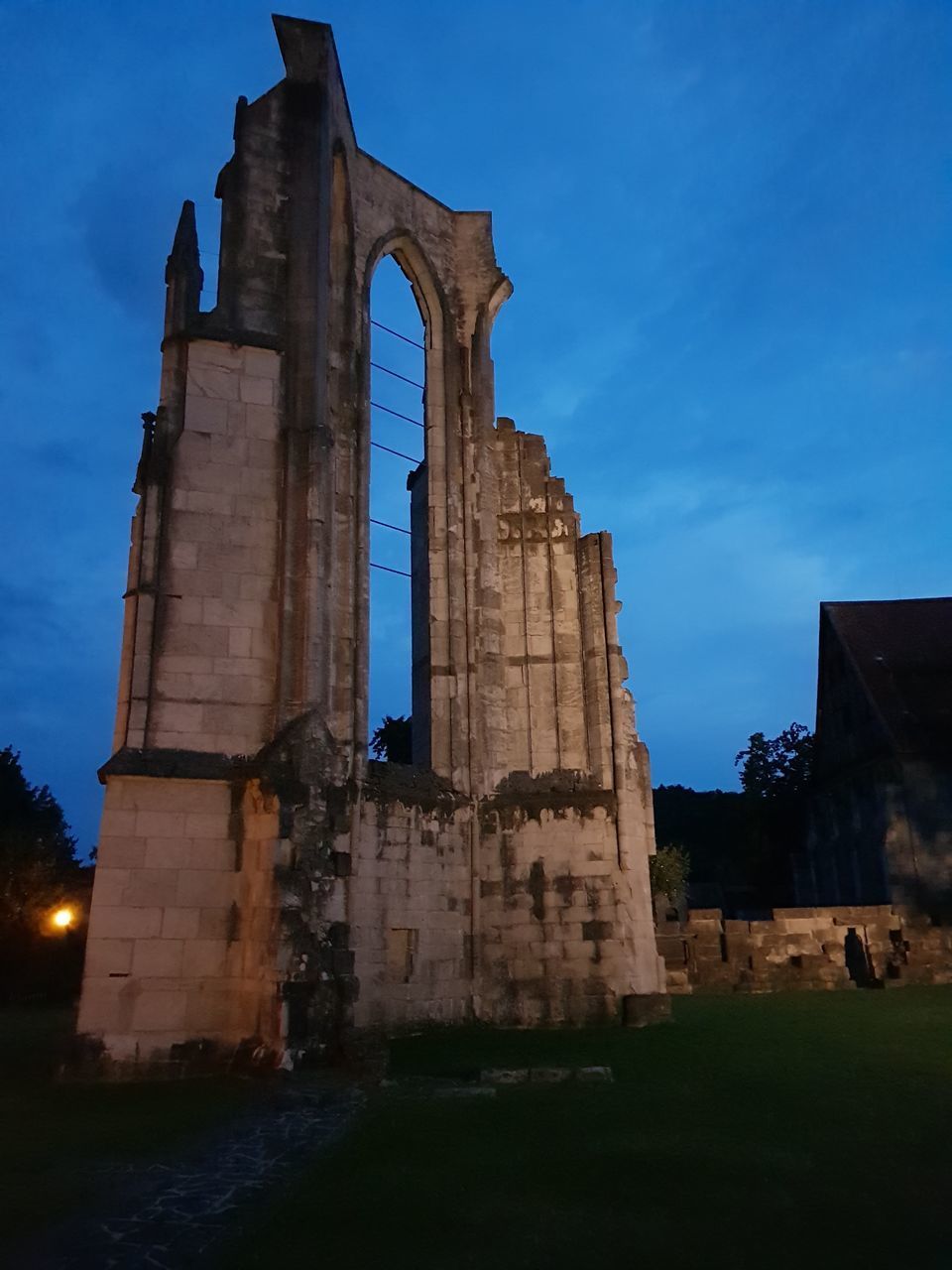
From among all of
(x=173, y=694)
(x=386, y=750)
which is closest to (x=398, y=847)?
(x=173, y=694)

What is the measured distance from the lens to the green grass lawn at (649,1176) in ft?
13.6

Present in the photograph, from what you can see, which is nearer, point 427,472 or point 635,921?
point 635,921

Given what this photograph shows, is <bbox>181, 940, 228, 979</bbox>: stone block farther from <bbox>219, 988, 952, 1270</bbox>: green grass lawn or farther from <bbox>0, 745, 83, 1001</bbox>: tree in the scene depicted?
<bbox>0, 745, 83, 1001</bbox>: tree

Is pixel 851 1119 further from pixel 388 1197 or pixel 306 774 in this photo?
pixel 306 774

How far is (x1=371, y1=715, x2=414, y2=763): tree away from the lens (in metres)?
26.4

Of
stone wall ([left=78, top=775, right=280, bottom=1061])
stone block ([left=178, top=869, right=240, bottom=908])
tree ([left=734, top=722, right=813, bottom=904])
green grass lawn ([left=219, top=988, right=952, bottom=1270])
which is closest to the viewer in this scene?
green grass lawn ([left=219, top=988, right=952, bottom=1270])

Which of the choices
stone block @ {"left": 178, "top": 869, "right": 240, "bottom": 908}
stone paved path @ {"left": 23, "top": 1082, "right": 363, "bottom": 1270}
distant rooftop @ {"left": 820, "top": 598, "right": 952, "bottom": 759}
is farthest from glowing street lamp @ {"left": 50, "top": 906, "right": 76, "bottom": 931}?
distant rooftop @ {"left": 820, "top": 598, "right": 952, "bottom": 759}

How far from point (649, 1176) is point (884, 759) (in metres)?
21.9

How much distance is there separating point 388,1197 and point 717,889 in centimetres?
3030

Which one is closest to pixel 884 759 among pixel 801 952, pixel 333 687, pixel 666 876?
pixel 666 876

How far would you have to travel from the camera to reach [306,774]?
1005 centimetres

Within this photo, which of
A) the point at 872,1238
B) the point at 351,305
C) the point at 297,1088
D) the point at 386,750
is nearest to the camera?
the point at 872,1238

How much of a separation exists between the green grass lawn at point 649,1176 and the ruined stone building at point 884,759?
52.4ft

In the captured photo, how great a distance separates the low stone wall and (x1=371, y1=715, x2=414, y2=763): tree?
9811 millimetres
